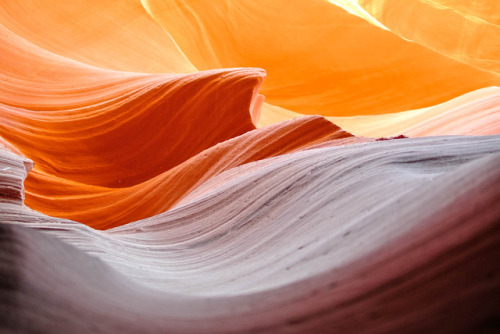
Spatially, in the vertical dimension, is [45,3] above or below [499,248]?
above

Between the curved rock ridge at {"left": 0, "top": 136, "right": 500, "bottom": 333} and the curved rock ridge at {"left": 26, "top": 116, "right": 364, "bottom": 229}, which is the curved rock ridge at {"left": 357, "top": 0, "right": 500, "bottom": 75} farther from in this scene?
the curved rock ridge at {"left": 0, "top": 136, "right": 500, "bottom": 333}

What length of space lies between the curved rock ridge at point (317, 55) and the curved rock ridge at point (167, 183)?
2.31 metres

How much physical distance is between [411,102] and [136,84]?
2220mm

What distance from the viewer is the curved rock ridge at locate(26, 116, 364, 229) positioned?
1.56 meters

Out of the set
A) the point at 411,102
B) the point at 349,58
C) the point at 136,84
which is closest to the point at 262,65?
the point at 349,58

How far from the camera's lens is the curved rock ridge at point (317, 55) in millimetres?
3992

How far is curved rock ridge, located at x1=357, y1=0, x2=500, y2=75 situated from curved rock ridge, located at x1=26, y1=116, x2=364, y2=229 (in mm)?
3692

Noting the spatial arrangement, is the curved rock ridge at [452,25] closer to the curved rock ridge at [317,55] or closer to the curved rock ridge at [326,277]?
the curved rock ridge at [317,55]

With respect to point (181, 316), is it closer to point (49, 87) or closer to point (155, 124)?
point (155, 124)

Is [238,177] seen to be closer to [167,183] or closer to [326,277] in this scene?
[167,183]

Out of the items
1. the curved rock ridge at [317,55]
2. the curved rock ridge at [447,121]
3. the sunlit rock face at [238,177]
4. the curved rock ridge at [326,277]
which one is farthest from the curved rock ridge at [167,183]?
the curved rock ridge at [317,55]

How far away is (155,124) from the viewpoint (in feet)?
7.04

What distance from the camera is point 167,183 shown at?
1.68m

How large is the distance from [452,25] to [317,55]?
1.78 m
